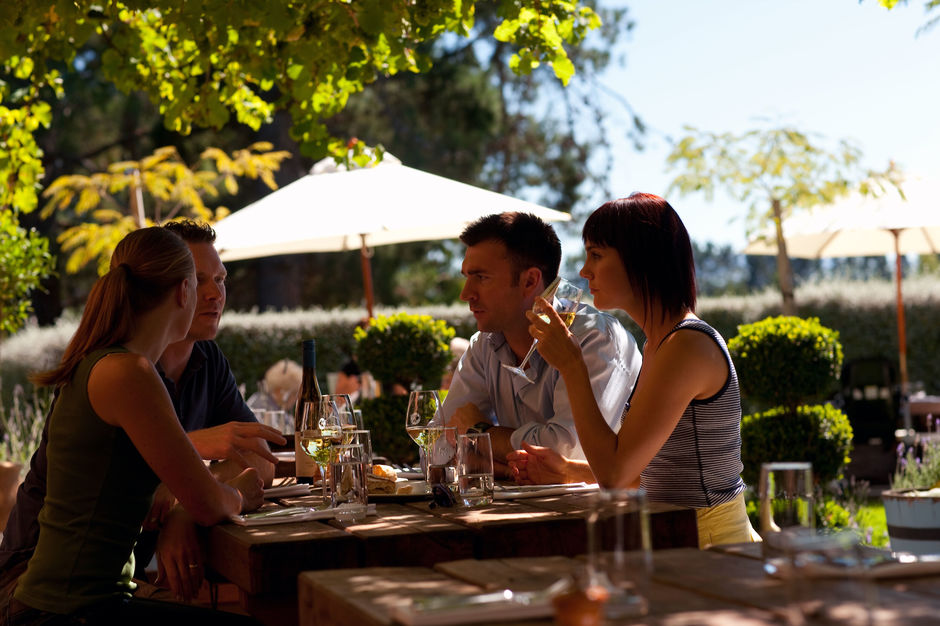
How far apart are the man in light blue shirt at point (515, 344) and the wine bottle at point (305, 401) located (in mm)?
640

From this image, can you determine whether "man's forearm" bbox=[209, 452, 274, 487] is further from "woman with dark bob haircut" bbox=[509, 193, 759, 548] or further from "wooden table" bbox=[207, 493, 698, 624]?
"woman with dark bob haircut" bbox=[509, 193, 759, 548]

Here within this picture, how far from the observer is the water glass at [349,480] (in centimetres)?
272

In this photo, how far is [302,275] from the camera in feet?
61.4

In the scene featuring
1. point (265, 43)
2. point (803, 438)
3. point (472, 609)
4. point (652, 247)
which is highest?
point (265, 43)

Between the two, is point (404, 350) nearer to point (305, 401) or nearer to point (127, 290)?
point (305, 401)

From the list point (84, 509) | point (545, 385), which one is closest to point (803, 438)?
point (545, 385)

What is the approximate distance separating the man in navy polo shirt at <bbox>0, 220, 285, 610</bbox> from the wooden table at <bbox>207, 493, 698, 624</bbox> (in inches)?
5.4

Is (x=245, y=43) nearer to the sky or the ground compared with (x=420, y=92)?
nearer to the ground

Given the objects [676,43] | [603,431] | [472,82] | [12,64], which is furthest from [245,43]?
[676,43]

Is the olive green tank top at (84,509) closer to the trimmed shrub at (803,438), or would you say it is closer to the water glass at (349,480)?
the water glass at (349,480)

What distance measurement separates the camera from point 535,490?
312cm

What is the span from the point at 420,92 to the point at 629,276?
600 inches

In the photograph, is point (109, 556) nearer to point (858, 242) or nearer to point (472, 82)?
point (858, 242)

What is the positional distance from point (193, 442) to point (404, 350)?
11.4 feet
